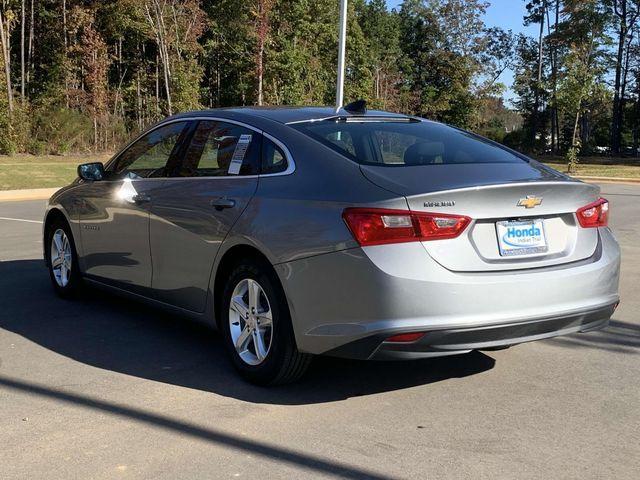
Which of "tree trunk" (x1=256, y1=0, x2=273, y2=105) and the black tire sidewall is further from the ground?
"tree trunk" (x1=256, y1=0, x2=273, y2=105)

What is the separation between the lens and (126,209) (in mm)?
5629

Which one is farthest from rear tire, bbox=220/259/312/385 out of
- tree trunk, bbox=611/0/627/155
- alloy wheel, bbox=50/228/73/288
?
tree trunk, bbox=611/0/627/155

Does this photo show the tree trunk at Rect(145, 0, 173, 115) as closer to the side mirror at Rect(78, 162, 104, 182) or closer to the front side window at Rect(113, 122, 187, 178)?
the side mirror at Rect(78, 162, 104, 182)

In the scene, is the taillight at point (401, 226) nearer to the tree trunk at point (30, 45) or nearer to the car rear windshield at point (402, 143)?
the car rear windshield at point (402, 143)

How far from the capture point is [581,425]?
391 cm

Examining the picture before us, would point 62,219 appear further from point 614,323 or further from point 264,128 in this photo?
point 614,323

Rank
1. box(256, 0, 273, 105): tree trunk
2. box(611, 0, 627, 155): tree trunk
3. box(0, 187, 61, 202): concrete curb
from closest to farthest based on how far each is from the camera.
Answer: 1. box(0, 187, 61, 202): concrete curb
2. box(256, 0, 273, 105): tree trunk
3. box(611, 0, 627, 155): tree trunk

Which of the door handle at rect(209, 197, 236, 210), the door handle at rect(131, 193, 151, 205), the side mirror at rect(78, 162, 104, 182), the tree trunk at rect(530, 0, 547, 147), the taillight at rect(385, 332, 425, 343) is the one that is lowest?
the taillight at rect(385, 332, 425, 343)

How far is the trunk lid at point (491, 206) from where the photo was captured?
379cm

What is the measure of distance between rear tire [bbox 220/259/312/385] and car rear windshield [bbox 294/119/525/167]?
876 mm

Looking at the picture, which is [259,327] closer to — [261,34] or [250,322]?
[250,322]

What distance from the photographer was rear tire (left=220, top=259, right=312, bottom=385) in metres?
4.20

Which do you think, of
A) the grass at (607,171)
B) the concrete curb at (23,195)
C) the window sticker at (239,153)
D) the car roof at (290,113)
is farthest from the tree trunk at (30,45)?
the window sticker at (239,153)

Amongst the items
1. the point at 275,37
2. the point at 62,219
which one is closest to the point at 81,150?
the point at 275,37
